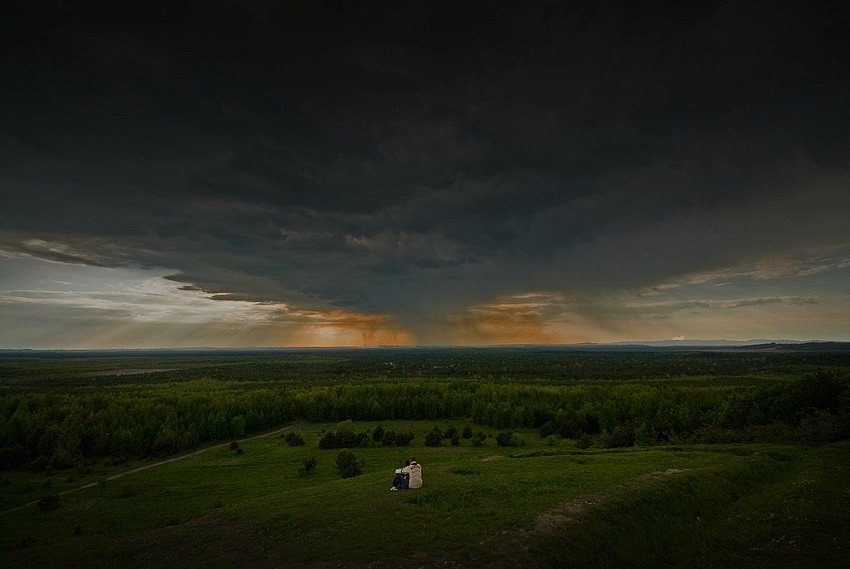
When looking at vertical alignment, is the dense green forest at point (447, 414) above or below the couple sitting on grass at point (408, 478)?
below

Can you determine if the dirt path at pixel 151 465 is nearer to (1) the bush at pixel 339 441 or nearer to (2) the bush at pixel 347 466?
(1) the bush at pixel 339 441

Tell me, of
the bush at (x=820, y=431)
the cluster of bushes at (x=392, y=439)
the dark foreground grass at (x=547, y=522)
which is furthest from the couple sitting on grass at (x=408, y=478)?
the cluster of bushes at (x=392, y=439)

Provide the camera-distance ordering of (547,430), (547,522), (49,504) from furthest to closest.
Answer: (547,430) < (49,504) < (547,522)

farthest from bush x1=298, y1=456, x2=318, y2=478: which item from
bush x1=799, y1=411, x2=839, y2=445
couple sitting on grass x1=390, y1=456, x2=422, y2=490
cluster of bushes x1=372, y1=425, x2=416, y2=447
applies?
bush x1=799, y1=411, x2=839, y2=445

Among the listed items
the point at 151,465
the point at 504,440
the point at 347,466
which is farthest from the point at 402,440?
the point at 151,465

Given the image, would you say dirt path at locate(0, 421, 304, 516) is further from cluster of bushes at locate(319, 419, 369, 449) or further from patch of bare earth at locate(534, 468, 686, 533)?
patch of bare earth at locate(534, 468, 686, 533)

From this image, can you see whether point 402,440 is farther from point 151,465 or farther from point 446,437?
point 151,465
